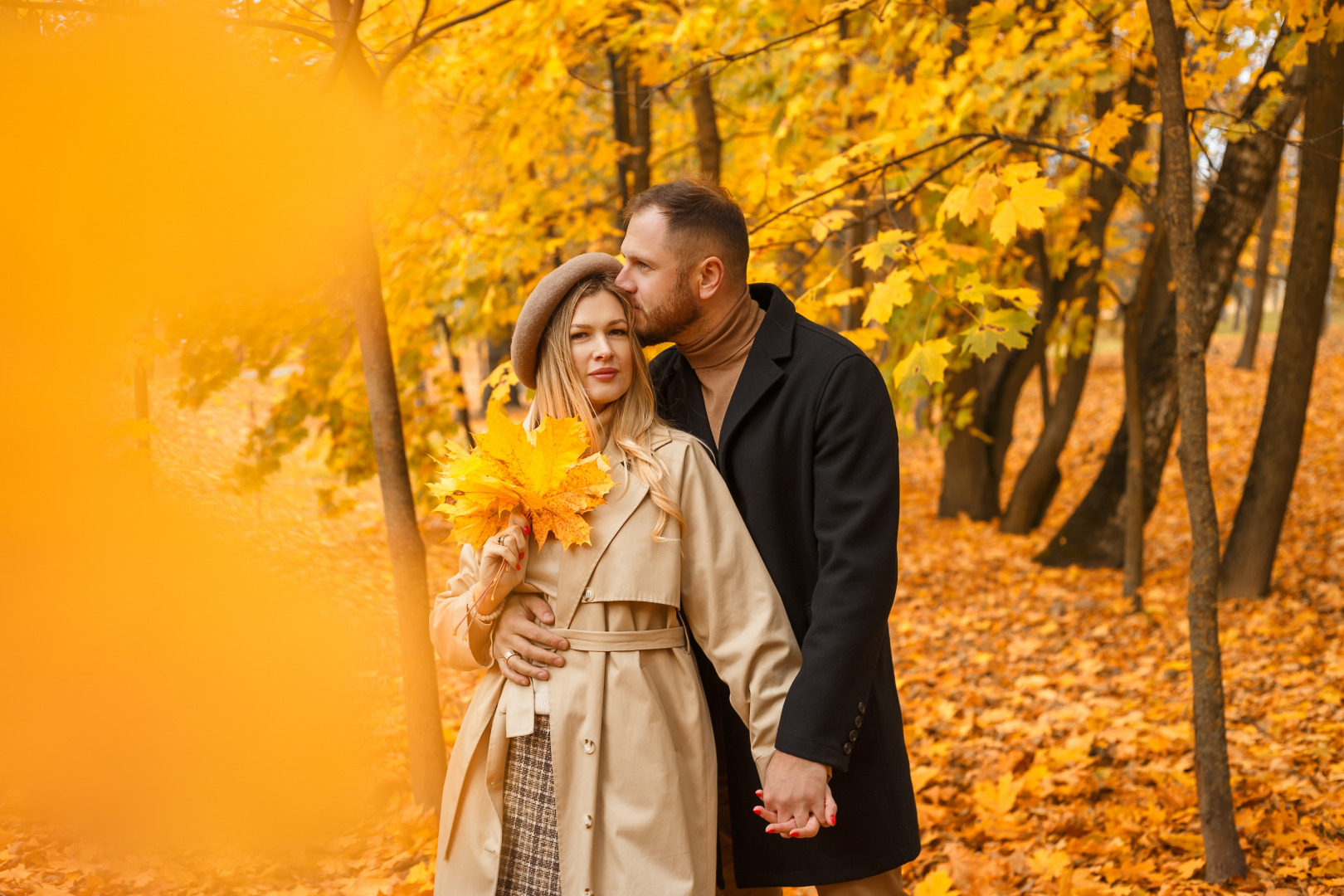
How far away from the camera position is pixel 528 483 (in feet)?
6.06

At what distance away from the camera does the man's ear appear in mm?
2127

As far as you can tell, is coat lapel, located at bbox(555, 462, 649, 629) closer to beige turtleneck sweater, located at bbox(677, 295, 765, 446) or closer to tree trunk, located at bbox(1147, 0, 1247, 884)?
beige turtleneck sweater, located at bbox(677, 295, 765, 446)

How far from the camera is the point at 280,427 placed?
17.6ft

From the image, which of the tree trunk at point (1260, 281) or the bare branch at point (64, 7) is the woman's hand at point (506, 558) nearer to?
the bare branch at point (64, 7)

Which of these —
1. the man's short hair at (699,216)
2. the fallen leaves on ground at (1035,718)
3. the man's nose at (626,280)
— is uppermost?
the man's short hair at (699,216)

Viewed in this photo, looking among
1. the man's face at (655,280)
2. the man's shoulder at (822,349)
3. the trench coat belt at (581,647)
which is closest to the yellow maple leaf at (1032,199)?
the man's shoulder at (822,349)

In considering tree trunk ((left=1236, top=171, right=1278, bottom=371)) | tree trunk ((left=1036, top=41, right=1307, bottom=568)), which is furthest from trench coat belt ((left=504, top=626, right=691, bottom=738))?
tree trunk ((left=1236, top=171, right=1278, bottom=371))

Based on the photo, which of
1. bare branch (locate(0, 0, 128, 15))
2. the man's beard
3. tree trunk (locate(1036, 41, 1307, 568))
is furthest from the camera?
tree trunk (locate(1036, 41, 1307, 568))

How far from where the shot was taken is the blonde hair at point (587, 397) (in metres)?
1.98

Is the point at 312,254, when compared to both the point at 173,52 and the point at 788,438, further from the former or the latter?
the point at 788,438

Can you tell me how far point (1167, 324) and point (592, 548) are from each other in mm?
6271

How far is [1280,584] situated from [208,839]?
6353 mm

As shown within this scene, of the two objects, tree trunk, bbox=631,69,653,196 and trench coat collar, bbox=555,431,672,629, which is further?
tree trunk, bbox=631,69,653,196

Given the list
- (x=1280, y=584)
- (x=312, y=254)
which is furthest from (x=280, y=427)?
(x=1280, y=584)
